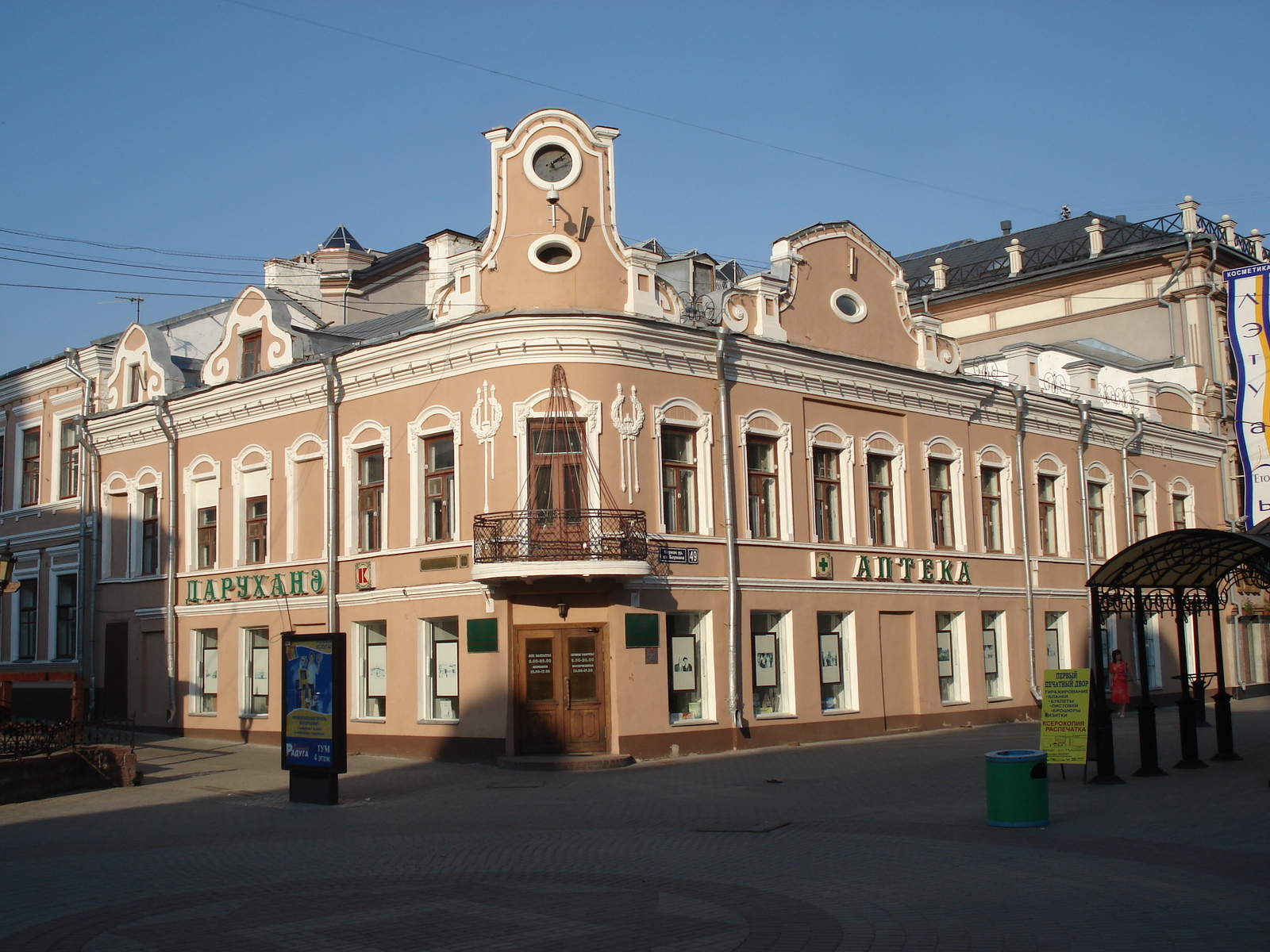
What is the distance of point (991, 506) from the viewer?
29359 mm

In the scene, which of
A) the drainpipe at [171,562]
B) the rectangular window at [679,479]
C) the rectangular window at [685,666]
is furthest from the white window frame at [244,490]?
the rectangular window at [685,666]

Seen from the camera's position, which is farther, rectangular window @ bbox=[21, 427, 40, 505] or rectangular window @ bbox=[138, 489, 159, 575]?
rectangular window @ bbox=[21, 427, 40, 505]

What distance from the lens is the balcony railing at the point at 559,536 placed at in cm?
2034

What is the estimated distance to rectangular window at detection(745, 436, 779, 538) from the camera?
936 inches

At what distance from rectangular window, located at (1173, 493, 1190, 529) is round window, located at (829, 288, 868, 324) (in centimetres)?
1481

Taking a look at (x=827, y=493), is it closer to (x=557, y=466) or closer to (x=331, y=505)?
(x=557, y=466)

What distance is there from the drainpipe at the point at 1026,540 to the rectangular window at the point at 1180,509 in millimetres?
8483

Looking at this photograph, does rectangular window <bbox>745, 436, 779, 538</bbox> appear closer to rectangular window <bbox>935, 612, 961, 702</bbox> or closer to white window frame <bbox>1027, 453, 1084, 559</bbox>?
rectangular window <bbox>935, 612, 961, 702</bbox>

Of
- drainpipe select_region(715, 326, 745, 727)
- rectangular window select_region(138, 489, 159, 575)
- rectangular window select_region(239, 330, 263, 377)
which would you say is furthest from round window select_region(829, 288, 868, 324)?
rectangular window select_region(138, 489, 159, 575)

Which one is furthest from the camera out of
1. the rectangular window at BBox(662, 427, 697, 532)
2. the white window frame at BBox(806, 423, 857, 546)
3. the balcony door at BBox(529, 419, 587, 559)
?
the white window frame at BBox(806, 423, 857, 546)

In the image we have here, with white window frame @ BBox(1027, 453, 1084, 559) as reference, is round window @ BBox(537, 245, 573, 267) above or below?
above

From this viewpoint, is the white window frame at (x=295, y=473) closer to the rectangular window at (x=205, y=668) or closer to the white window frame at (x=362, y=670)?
the white window frame at (x=362, y=670)

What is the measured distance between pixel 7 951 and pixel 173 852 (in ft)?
14.8

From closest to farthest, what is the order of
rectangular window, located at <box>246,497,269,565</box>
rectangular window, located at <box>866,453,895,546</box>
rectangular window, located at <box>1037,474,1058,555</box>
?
rectangular window, located at <box>866,453,895,546</box>, rectangular window, located at <box>246,497,269,565</box>, rectangular window, located at <box>1037,474,1058,555</box>
